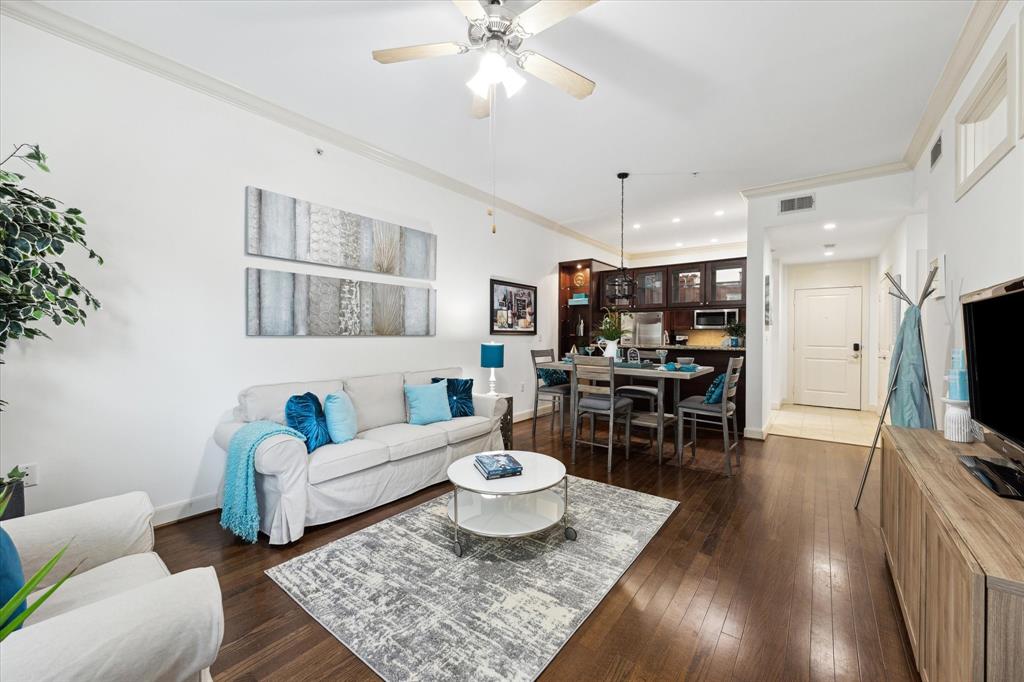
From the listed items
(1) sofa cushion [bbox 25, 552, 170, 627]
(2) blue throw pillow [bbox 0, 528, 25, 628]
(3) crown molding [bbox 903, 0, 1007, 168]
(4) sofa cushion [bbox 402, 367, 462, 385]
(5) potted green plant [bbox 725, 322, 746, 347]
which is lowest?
(1) sofa cushion [bbox 25, 552, 170, 627]

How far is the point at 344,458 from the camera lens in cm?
270

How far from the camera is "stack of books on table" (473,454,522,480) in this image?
7.93 feet

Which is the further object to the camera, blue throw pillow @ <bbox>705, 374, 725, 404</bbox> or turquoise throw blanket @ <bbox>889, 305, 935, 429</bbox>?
blue throw pillow @ <bbox>705, 374, 725, 404</bbox>

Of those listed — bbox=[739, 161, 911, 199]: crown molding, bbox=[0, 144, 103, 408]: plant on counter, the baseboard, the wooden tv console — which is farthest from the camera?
bbox=[739, 161, 911, 199]: crown molding

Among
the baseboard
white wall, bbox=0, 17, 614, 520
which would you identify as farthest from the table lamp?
the baseboard

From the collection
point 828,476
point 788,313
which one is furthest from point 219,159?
point 788,313

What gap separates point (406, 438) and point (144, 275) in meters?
1.96

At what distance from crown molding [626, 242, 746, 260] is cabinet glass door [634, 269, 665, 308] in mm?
2184

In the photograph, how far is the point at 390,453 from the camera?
117 inches

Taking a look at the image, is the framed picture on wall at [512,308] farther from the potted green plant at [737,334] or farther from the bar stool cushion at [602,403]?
the potted green plant at [737,334]

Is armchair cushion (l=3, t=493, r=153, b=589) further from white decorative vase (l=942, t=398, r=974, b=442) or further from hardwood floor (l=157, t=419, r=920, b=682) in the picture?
white decorative vase (l=942, t=398, r=974, b=442)

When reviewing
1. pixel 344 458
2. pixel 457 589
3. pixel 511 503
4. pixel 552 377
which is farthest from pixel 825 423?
pixel 344 458

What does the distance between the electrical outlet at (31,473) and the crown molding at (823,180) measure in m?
6.35

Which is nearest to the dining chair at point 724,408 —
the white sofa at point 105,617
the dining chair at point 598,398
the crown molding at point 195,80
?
the dining chair at point 598,398
